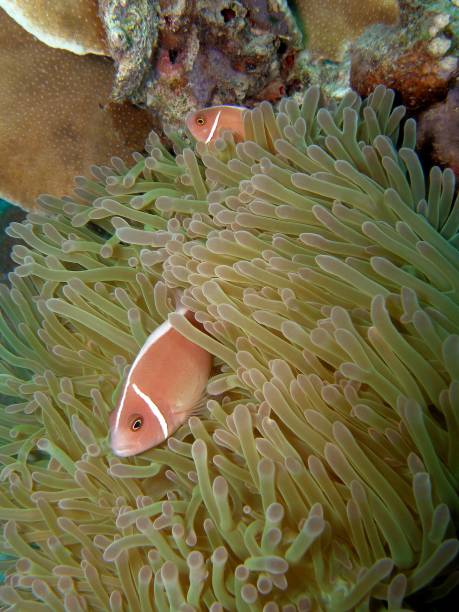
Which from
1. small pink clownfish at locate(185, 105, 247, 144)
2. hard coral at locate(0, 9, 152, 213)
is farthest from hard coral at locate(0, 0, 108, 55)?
small pink clownfish at locate(185, 105, 247, 144)

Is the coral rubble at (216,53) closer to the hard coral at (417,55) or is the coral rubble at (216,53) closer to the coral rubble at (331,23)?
the coral rubble at (331,23)

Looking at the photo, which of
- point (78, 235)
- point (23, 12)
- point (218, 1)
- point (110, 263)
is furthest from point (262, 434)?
point (23, 12)

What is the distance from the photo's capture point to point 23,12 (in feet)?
9.43

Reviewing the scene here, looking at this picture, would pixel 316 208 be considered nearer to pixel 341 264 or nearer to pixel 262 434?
pixel 341 264

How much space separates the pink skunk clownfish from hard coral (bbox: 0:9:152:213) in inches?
77.9

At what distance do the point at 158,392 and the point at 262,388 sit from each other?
0.39m

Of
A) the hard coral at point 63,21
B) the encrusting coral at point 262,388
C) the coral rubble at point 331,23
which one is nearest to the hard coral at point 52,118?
the hard coral at point 63,21

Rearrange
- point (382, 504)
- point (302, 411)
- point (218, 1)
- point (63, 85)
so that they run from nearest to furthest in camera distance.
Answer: point (382, 504)
point (302, 411)
point (218, 1)
point (63, 85)

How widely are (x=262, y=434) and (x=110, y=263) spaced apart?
1.43 m

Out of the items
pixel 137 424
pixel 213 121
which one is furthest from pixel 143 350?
pixel 213 121

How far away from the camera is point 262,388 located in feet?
5.77

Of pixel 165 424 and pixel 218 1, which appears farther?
pixel 218 1

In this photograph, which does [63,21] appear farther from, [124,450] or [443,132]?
[124,450]

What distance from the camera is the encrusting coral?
1566 millimetres
